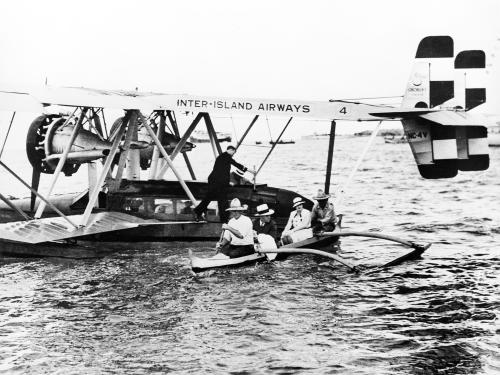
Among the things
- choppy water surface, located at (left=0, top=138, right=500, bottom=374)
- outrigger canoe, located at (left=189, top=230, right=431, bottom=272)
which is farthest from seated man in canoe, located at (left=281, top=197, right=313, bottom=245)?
Result: choppy water surface, located at (left=0, top=138, right=500, bottom=374)

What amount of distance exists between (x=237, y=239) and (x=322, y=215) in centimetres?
293

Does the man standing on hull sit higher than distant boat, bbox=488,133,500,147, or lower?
lower

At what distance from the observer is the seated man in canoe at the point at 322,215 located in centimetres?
1420

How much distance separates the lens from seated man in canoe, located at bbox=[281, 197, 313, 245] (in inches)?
554

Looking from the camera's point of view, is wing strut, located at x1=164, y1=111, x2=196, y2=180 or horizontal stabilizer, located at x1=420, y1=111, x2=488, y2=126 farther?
wing strut, located at x1=164, y1=111, x2=196, y2=180

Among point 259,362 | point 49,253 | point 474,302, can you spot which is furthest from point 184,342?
point 49,253

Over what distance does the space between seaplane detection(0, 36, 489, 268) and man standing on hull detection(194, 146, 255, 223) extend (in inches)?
15.5

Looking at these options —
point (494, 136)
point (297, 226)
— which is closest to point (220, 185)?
point (297, 226)

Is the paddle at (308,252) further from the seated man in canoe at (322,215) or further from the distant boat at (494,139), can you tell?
the distant boat at (494,139)

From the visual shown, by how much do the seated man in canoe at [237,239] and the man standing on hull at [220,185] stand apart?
2118 mm

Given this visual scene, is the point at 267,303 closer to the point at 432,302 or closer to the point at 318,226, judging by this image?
the point at 432,302

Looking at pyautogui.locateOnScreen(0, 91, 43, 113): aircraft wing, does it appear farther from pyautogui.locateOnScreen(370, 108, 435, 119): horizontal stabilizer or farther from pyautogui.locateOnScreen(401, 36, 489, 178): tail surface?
pyautogui.locateOnScreen(401, 36, 489, 178): tail surface

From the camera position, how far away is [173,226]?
569 inches

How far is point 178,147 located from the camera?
52.5 feet
